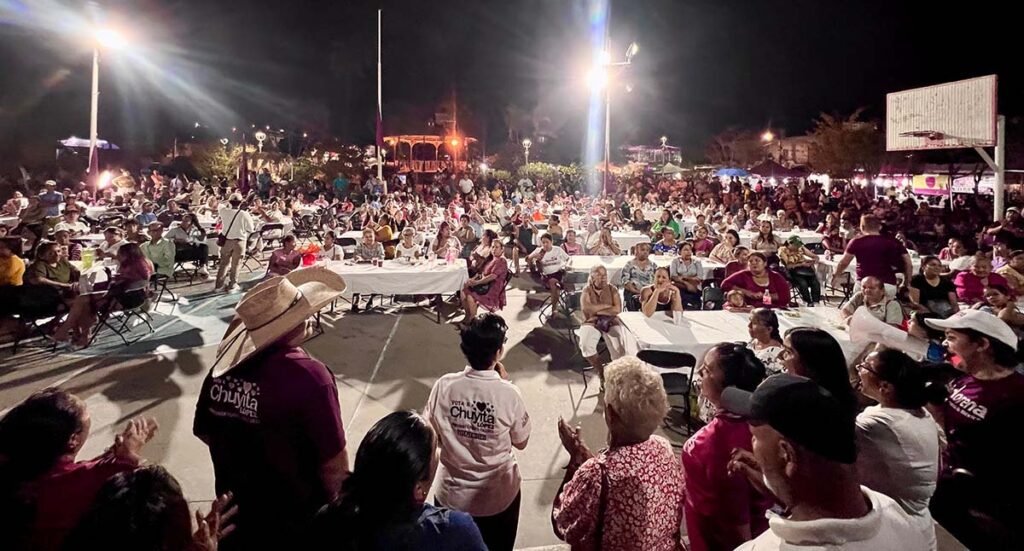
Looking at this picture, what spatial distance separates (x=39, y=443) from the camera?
1953 millimetres

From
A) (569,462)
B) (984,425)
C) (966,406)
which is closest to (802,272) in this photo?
(966,406)

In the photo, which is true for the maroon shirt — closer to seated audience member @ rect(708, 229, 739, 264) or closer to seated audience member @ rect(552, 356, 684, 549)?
seated audience member @ rect(552, 356, 684, 549)

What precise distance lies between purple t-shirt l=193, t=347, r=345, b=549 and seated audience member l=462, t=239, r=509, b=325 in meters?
6.11

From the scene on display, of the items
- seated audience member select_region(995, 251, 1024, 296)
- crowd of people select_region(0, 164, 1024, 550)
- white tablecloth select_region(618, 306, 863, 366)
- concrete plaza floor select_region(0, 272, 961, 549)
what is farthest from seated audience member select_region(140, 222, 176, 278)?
seated audience member select_region(995, 251, 1024, 296)

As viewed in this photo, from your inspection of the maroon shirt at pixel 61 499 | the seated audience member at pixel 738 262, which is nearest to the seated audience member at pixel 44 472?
the maroon shirt at pixel 61 499

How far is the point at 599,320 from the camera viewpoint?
19.9ft

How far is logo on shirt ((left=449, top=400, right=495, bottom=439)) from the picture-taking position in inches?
99.8

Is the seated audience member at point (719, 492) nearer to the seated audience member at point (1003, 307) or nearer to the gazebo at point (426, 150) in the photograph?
the seated audience member at point (1003, 307)

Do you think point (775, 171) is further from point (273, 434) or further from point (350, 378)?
point (273, 434)

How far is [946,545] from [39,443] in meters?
4.59

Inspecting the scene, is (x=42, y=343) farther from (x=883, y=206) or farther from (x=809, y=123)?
(x=809, y=123)

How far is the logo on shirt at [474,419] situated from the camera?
254cm

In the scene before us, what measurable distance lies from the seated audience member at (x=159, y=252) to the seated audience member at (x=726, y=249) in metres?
9.07

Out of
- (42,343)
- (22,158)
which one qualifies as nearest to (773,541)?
(42,343)
